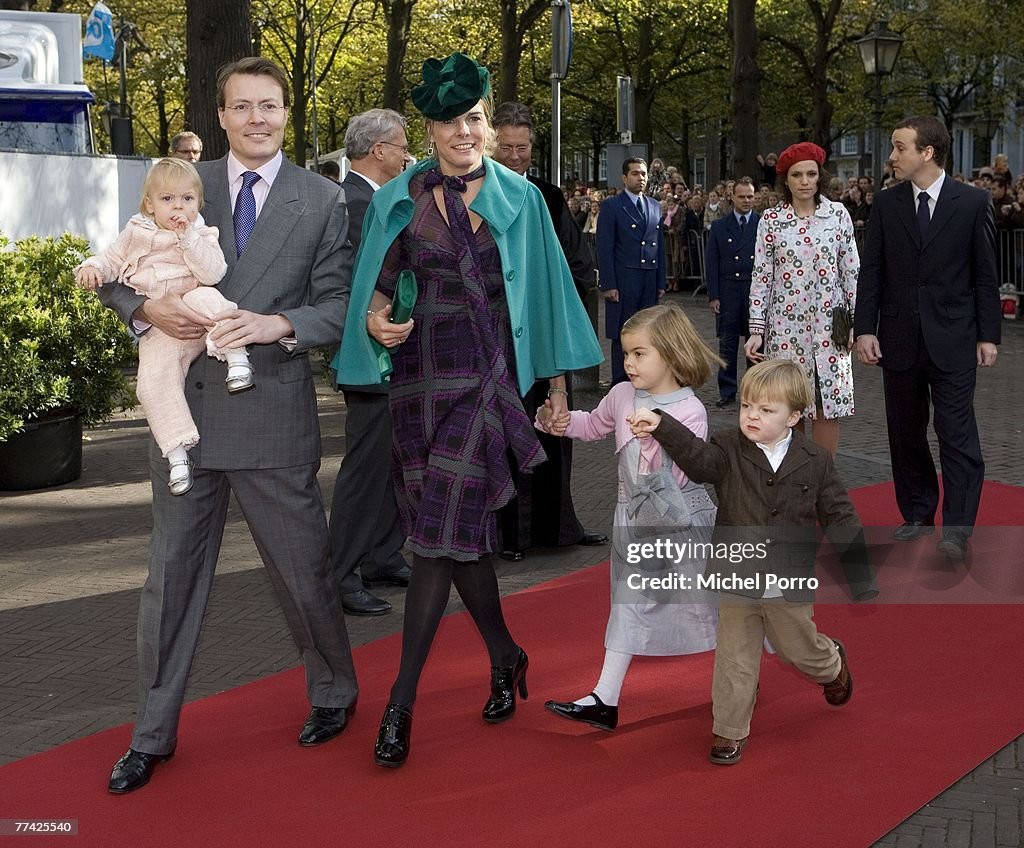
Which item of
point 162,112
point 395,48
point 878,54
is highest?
point 162,112

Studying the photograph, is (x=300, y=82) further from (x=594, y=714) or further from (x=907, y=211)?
(x=594, y=714)

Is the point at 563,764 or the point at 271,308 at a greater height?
the point at 271,308

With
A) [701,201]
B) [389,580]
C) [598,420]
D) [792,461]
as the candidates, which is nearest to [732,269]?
[389,580]

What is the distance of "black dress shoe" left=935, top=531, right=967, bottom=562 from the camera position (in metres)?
6.93

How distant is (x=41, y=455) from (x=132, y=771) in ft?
18.0

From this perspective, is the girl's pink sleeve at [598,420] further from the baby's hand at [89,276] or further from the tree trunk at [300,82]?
the tree trunk at [300,82]

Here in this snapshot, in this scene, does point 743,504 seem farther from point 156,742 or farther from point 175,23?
point 175,23

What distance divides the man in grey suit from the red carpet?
297 mm

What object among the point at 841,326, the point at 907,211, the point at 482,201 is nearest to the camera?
the point at 482,201

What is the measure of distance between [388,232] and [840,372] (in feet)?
13.6

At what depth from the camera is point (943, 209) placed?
705 cm

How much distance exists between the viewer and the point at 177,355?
4.28m

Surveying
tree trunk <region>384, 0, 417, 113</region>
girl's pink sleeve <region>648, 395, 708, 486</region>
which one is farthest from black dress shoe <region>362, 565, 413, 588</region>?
tree trunk <region>384, 0, 417, 113</region>

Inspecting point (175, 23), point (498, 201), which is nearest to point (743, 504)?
point (498, 201)
